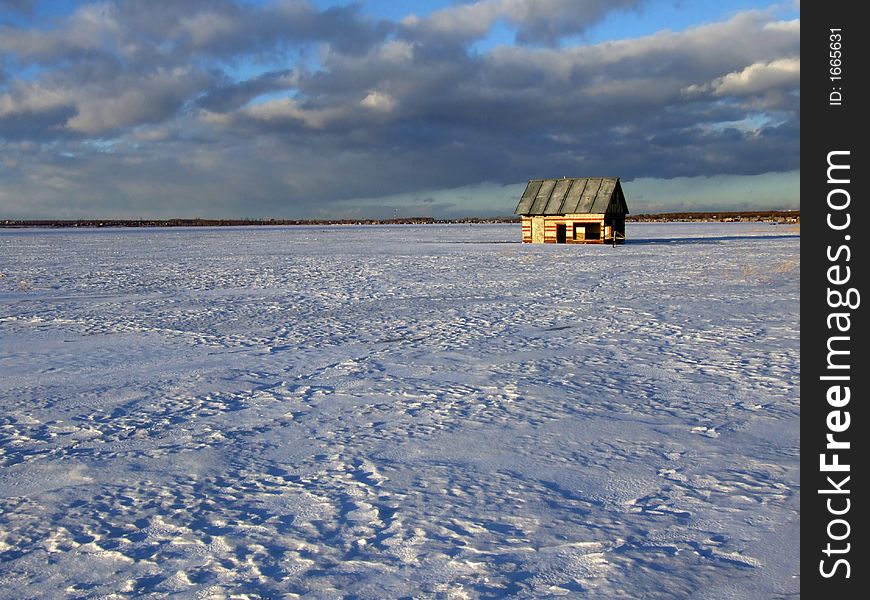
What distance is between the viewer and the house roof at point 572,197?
4038 centimetres

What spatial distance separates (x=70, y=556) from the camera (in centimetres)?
345

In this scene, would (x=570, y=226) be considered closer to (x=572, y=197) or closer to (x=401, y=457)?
(x=572, y=197)

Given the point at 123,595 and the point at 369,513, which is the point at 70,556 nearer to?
the point at 123,595

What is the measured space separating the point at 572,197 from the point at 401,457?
126 feet

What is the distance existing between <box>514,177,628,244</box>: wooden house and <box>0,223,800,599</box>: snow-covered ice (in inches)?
1176

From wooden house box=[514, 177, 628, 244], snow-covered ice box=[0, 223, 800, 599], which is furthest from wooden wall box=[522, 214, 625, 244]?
snow-covered ice box=[0, 223, 800, 599]

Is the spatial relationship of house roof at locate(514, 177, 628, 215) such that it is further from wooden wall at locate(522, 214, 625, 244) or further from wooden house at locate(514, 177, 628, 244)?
wooden wall at locate(522, 214, 625, 244)

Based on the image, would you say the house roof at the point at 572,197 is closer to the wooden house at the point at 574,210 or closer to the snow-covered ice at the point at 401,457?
the wooden house at the point at 574,210

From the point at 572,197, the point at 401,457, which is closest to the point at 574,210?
the point at 572,197

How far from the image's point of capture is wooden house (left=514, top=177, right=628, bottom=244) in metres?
40.3

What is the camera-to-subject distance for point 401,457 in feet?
16.0

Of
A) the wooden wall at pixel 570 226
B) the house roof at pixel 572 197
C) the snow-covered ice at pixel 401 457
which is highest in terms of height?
the house roof at pixel 572 197

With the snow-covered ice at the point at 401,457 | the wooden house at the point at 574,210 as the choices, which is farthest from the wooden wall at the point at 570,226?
the snow-covered ice at the point at 401,457

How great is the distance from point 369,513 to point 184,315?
8.98 meters
